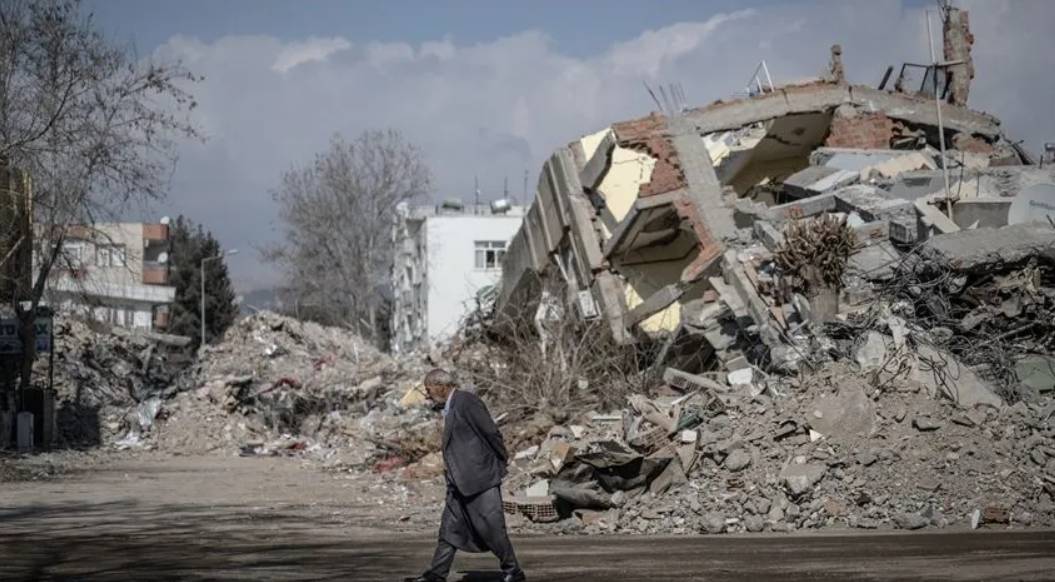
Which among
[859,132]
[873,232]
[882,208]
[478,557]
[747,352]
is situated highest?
[859,132]

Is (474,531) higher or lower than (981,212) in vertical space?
lower

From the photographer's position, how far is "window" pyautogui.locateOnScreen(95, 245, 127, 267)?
2980 cm

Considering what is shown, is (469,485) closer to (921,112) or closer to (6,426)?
(6,426)

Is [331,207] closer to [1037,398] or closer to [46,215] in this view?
[46,215]

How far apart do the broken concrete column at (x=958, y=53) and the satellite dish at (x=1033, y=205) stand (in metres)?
11.5

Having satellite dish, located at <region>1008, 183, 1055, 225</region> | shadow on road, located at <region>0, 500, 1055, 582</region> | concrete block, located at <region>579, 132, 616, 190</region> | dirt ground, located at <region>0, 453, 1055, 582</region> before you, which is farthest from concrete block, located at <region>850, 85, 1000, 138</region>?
shadow on road, located at <region>0, 500, 1055, 582</region>

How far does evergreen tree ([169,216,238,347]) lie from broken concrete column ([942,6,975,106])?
180ft

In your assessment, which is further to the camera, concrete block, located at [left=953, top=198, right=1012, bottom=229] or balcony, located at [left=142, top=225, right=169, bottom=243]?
balcony, located at [left=142, top=225, right=169, bottom=243]

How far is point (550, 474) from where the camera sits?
646 inches

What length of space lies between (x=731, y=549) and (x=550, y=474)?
5.15 metres

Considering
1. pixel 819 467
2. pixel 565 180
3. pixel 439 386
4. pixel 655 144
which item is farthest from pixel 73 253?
pixel 439 386

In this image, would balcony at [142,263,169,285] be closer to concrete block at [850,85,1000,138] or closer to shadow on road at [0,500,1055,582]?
concrete block at [850,85,1000,138]

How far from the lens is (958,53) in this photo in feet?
108

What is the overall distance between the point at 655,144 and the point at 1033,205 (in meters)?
8.56
